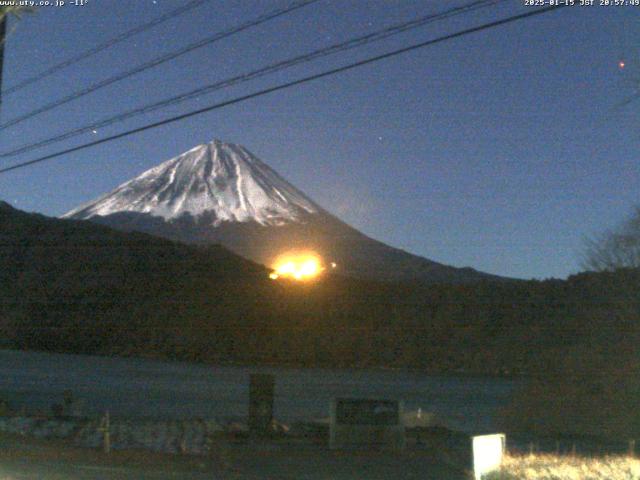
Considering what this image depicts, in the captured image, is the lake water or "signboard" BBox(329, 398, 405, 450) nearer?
"signboard" BBox(329, 398, 405, 450)

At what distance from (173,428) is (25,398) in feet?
29.4

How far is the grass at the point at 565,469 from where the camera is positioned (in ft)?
36.9

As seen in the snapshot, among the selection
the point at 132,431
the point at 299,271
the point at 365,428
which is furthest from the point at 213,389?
the point at 299,271

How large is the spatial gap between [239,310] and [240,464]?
40.3 metres

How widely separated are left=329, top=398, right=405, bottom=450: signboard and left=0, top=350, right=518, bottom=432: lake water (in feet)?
20.4

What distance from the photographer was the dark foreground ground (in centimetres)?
1345

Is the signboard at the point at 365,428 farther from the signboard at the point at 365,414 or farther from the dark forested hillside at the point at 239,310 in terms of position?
the dark forested hillside at the point at 239,310

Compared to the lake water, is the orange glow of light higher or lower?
higher

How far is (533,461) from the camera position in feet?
43.7

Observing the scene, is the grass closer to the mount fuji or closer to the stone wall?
the stone wall

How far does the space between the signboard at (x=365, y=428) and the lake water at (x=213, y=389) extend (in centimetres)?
621

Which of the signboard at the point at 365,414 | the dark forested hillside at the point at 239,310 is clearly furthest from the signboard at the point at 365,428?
the dark forested hillside at the point at 239,310

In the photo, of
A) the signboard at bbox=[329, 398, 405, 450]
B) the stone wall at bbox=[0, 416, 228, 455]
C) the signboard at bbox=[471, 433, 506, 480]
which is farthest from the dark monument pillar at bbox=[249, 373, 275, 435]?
the signboard at bbox=[471, 433, 506, 480]

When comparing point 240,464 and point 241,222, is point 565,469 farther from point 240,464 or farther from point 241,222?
point 241,222
